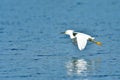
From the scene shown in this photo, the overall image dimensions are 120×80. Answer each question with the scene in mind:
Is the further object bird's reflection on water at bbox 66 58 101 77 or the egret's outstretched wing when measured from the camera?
the egret's outstretched wing

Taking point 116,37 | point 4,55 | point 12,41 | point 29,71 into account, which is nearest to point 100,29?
point 116,37

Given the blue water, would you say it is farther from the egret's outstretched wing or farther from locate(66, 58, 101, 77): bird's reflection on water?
the egret's outstretched wing

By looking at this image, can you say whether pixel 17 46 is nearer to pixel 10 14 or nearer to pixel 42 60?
pixel 42 60

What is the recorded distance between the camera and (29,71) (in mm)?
17875

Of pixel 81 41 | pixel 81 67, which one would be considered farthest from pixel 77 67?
pixel 81 41

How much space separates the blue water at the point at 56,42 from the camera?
17703mm

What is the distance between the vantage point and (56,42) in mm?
22500

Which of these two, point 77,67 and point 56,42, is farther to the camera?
point 56,42

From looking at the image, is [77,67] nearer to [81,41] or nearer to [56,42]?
[81,41]

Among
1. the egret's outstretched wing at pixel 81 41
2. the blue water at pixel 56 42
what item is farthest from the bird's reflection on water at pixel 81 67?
the egret's outstretched wing at pixel 81 41

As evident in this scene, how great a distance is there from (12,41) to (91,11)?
33.5 ft

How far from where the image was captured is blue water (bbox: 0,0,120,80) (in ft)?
58.1

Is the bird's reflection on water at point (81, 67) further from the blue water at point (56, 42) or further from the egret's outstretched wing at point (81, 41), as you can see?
the egret's outstretched wing at point (81, 41)

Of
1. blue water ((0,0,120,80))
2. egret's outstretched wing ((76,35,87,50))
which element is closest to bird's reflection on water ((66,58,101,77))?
blue water ((0,0,120,80))
